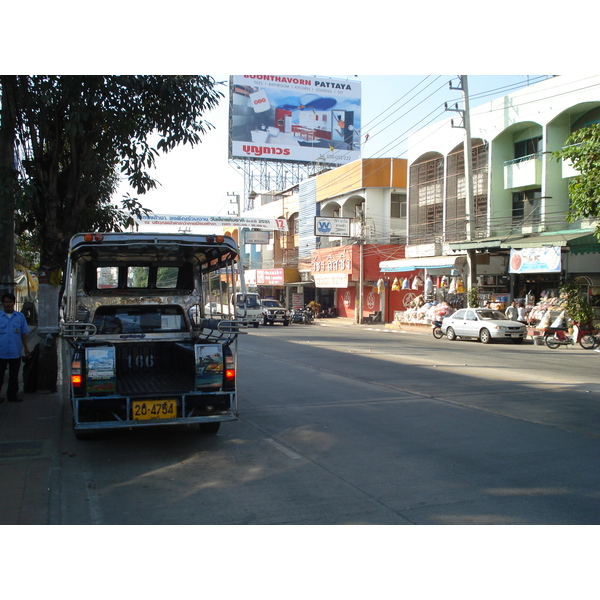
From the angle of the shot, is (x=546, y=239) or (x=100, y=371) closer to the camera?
(x=100, y=371)

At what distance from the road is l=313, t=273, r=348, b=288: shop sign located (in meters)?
28.5

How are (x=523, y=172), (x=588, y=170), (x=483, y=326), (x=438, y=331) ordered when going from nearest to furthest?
(x=588, y=170)
(x=483, y=326)
(x=438, y=331)
(x=523, y=172)

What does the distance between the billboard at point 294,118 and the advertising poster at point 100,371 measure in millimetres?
46664

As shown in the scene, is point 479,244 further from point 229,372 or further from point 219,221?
point 219,221

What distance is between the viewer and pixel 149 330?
363 inches

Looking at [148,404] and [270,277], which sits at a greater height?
[270,277]

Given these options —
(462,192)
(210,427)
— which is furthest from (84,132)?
(462,192)

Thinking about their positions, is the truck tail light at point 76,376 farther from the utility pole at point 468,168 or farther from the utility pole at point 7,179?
the utility pole at point 468,168

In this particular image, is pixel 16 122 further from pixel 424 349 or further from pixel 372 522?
pixel 424 349

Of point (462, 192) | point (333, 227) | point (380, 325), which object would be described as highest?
point (462, 192)

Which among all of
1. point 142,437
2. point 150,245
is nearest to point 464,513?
point 142,437

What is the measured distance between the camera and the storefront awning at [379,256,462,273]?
103 ft

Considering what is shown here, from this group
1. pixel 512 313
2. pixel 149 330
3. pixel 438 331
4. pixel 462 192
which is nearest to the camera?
pixel 149 330

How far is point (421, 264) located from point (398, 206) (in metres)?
8.63
